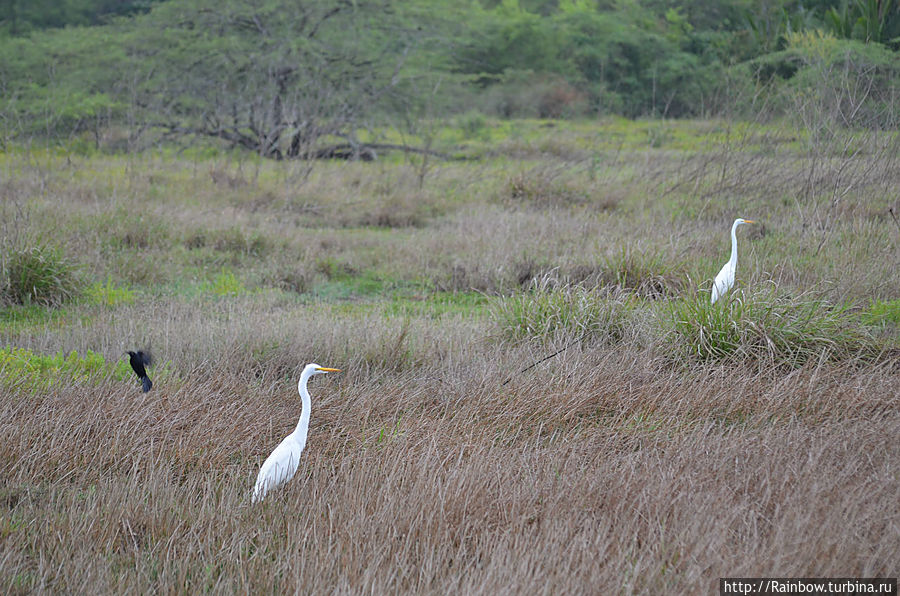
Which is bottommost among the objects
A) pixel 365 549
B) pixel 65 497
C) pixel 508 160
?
pixel 508 160

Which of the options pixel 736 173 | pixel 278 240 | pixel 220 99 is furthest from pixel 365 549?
pixel 220 99

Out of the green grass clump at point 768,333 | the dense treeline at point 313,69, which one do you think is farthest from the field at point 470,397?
the dense treeline at point 313,69

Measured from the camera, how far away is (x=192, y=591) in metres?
2.65

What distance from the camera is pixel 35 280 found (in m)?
6.76

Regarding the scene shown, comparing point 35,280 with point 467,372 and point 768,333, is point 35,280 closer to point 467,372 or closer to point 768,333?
point 467,372

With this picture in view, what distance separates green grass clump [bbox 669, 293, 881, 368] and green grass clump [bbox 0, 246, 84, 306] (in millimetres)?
5103

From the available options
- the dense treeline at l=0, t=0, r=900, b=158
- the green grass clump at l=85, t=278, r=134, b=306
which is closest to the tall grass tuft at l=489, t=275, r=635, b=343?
the green grass clump at l=85, t=278, r=134, b=306

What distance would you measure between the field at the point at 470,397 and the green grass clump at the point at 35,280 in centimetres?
3

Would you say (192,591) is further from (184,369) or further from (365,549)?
(184,369)

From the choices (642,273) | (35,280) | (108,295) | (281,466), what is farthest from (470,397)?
(35,280)

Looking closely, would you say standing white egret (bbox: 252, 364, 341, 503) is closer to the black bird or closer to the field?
the field

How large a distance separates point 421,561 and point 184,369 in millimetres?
2687

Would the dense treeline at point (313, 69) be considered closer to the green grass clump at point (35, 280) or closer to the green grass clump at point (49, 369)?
the green grass clump at point (35, 280)

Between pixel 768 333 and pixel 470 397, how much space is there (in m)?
1.96
